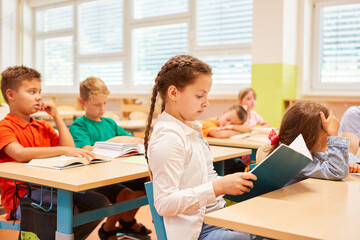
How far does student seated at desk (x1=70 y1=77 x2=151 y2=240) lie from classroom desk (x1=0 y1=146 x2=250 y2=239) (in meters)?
0.43

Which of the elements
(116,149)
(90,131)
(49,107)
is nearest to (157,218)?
(116,149)

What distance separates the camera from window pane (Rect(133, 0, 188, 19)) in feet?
21.4

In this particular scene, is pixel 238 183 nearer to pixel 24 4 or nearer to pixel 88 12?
pixel 88 12

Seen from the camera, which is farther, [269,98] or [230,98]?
[230,98]

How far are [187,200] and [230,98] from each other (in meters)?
4.62

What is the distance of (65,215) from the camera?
1515 mm

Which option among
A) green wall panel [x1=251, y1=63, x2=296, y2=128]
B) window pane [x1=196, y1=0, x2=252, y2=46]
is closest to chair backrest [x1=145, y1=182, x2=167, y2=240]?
green wall panel [x1=251, y1=63, x2=296, y2=128]

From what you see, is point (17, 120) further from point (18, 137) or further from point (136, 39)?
point (136, 39)

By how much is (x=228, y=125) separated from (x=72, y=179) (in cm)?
195

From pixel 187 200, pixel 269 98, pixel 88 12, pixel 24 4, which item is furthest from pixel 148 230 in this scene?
pixel 24 4

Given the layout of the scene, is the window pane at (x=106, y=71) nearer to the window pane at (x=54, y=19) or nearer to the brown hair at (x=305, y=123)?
the window pane at (x=54, y=19)

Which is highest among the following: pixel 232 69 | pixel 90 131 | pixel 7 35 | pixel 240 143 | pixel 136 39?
pixel 7 35

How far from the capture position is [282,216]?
1.01 m

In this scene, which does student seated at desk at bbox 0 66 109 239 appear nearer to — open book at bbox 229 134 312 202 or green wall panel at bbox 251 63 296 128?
open book at bbox 229 134 312 202
